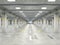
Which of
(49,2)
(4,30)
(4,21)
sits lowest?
(4,30)

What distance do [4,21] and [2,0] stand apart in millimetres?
12746

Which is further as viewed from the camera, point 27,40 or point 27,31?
point 27,31

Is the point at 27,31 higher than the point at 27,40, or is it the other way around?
the point at 27,40

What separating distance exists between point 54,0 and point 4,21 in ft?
48.4

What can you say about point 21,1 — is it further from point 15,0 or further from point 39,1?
point 39,1

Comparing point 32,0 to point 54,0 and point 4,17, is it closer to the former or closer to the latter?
point 54,0

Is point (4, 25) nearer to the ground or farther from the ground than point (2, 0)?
nearer to the ground

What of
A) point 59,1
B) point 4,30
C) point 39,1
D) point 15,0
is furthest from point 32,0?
point 4,30

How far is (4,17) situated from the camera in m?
26.8

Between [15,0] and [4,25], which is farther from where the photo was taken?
A: [4,25]

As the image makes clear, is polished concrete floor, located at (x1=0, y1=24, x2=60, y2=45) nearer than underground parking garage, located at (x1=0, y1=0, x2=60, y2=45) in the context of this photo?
Yes

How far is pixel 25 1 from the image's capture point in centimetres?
1436

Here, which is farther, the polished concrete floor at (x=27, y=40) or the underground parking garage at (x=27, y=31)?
the underground parking garage at (x=27, y=31)

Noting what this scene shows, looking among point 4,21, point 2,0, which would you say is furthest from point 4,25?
point 2,0
